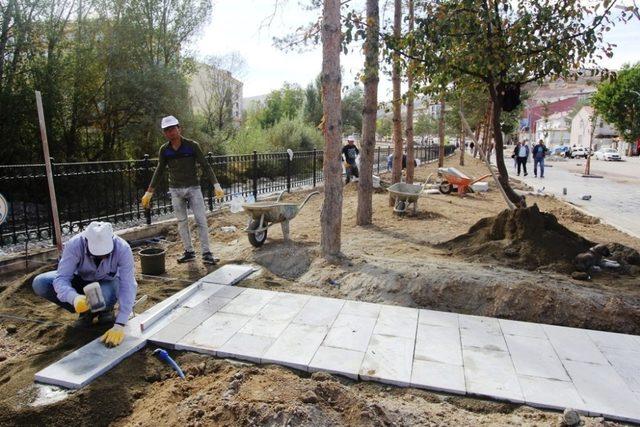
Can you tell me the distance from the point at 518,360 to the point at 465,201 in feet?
31.9

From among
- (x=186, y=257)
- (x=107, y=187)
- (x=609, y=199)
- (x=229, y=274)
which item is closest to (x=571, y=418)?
(x=229, y=274)

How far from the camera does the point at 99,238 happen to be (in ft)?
12.0

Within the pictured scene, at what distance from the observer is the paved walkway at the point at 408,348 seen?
3227 mm

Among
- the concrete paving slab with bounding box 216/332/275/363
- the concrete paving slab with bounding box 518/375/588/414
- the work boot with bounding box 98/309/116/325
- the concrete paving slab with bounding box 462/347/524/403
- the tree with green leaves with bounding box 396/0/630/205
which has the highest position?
the tree with green leaves with bounding box 396/0/630/205

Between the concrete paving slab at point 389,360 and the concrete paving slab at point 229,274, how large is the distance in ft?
6.88

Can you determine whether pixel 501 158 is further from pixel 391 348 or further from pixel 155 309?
pixel 155 309

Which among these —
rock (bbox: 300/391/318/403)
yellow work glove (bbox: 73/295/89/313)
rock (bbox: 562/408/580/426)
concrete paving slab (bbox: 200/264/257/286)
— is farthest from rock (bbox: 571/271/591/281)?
yellow work glove (bbox: 73/295/89/313)

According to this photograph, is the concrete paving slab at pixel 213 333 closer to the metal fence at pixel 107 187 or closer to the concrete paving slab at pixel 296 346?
the concrete paving slab at pixel 296 346

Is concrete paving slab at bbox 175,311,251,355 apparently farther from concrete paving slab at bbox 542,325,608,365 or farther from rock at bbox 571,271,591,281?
rock at bbox 571,271,591,281

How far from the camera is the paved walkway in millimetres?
3227

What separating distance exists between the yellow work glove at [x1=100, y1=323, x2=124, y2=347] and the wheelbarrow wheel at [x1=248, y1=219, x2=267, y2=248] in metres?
2.94

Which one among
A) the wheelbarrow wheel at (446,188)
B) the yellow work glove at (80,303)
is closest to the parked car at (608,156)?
the wheelbarrow wheel at (446,188)

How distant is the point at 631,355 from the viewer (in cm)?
380

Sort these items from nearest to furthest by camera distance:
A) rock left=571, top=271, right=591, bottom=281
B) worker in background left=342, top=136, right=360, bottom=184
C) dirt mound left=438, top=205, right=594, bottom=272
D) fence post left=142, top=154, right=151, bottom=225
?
rock left=571, top=271, right=591, bottom=281
dirt mound left=438, top=205, right=594, bottom=272
fence post left=142, top=154, right=151, bottom=225
worker in background left=342, top=136, right=360, bottom=184
